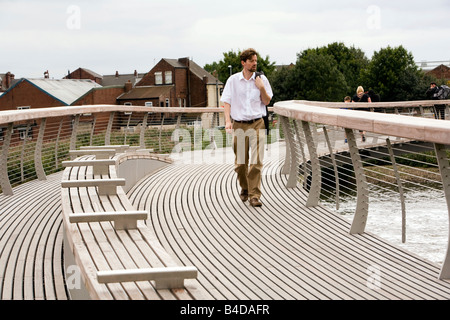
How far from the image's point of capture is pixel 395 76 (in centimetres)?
7681

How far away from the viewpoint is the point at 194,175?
421 inches

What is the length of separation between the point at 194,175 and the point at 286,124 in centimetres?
219

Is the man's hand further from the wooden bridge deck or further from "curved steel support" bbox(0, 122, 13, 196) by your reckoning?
"curved steel support" bbox(0, 122, 13, 196)

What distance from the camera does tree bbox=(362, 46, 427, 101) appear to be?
77.0 meters

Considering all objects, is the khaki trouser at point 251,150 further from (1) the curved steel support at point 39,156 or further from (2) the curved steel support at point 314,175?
(1) the curved steel support at point 39,156

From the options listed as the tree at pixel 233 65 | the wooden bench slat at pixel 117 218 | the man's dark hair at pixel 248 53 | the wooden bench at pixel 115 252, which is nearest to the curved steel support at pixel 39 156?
the man's dark hair at pixel 248 53

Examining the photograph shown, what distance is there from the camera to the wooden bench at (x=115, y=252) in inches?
126

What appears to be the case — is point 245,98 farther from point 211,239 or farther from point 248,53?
point 211,239

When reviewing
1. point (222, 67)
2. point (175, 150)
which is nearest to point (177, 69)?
point (222, 67)

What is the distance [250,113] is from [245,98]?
0.19 metres

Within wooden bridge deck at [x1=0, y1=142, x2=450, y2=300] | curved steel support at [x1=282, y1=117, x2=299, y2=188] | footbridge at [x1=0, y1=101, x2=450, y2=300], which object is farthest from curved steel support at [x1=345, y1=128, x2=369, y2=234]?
curved steel support at [x1=282, y1=117, x2=299, y2=188]

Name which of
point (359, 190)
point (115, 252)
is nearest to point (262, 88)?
point (359, 190)

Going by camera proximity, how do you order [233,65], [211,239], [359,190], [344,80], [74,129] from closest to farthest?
[211,239], [359,190], [74,129], [344,80], [233,65]

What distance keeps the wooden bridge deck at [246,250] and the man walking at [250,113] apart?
41 centimetres
